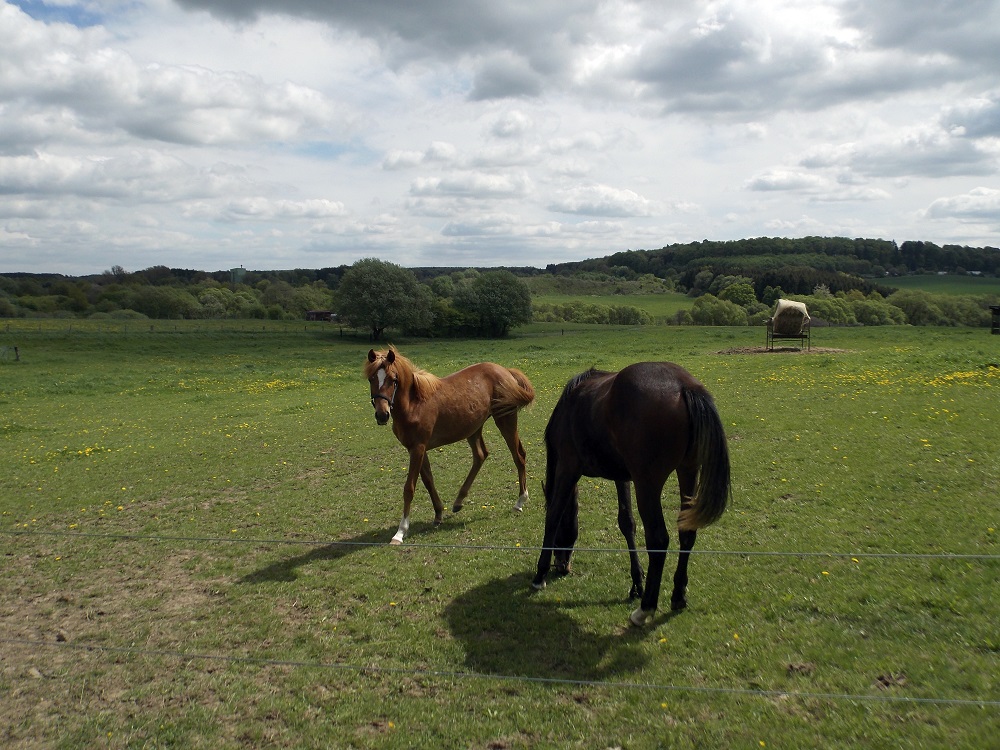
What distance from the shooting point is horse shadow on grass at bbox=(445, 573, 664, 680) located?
16.2 ft

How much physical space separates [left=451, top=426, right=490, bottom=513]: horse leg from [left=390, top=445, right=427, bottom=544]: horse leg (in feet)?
3.07

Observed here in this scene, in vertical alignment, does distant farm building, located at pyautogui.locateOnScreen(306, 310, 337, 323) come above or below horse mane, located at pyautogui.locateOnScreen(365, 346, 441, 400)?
below

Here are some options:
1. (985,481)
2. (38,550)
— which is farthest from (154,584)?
(985,481)

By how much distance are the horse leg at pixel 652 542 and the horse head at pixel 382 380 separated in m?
3.54

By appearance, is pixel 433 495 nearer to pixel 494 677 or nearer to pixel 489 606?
pixel 489 606

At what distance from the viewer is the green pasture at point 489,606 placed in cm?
430

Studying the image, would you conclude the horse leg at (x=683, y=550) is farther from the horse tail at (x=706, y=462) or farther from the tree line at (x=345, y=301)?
the tree line at (x=345, y=301)

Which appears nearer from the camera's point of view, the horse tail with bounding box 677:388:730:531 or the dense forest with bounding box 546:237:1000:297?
the horse tail with bounding box 677:388:730:531

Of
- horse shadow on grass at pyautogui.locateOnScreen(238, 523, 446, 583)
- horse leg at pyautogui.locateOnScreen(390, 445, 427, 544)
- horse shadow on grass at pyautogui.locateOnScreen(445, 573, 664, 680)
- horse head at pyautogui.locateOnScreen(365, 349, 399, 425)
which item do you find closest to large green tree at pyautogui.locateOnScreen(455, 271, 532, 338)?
horse leg at pyautogui.locateOnScreen(390, 445, 427, 544)

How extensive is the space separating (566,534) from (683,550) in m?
1.36

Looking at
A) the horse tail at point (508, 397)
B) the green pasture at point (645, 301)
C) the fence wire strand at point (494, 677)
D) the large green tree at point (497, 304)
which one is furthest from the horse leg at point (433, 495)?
the green pasture at point (645, 301)

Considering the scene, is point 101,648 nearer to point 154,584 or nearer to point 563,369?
point 154,584

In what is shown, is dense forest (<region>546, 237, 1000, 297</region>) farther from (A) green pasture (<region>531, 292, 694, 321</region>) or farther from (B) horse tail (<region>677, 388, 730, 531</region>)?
(B) horse tail (<region>677, 388, 730, 531</region>)

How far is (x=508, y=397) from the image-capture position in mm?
9375
